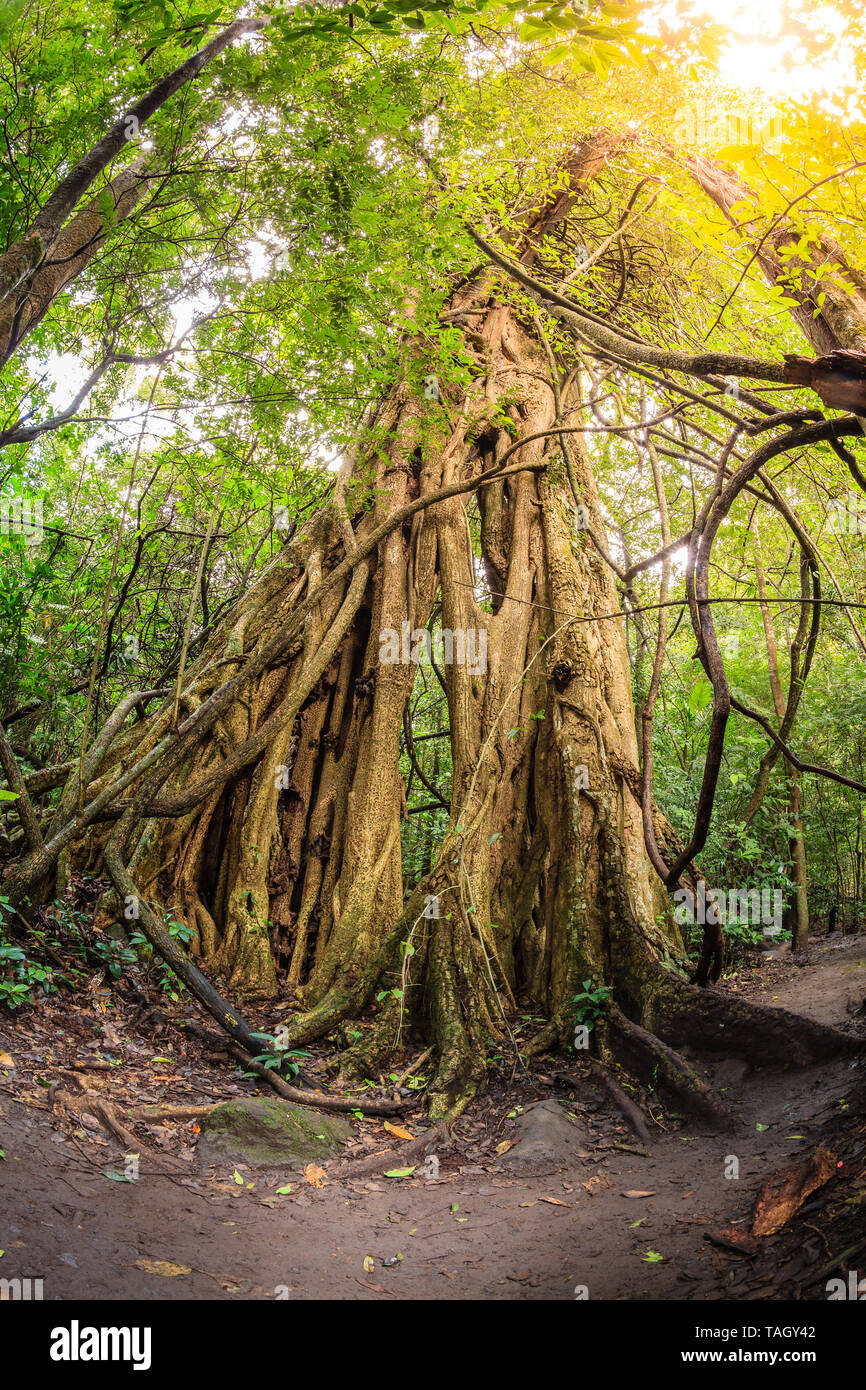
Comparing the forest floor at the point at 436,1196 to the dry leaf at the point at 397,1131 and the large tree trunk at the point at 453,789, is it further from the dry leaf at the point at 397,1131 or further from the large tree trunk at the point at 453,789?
the large tree trunk at the point at 453,789

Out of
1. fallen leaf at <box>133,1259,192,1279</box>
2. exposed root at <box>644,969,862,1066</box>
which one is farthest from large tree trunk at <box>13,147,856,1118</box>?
fallen leaf at <box>133,1259,192,1279</box>

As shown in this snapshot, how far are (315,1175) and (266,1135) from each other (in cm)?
26

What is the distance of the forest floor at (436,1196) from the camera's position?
6.79 feet

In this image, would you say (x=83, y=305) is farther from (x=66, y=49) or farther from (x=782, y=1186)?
(x=782, y=1186)

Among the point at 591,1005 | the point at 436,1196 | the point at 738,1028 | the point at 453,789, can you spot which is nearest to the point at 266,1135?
the point at 436,1196

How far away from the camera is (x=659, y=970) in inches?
150

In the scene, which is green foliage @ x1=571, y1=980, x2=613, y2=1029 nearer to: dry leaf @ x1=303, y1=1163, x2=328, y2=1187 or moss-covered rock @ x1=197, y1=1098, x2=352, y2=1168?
moss-covered rock @ x1=197, y1=1098, x2=352, y2=1168

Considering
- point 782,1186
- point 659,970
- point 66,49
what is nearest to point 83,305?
point 66,49

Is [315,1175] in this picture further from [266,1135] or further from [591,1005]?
[591,1005]

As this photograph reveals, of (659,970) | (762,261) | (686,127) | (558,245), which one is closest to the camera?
(762,261)

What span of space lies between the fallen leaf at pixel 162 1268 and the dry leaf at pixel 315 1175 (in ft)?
2.90

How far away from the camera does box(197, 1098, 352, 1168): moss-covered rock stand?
3043 mm

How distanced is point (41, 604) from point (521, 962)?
4.49 meters

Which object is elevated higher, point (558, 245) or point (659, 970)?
point (558, 245)
